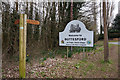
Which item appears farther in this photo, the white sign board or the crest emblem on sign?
the crest emblem on sign

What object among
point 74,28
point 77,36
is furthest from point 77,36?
point 74,28

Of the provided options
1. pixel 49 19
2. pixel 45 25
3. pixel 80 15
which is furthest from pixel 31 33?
pixel 80 15

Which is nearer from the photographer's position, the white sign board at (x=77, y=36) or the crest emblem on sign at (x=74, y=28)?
the white sign board at (x=77, y=36)

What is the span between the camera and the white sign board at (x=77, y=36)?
6.14 meters

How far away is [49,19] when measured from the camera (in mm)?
9602

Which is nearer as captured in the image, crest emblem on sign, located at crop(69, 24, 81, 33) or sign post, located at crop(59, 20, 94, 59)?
sign post, located at crop(59, 20, 94, 59)

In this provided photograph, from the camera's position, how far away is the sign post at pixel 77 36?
6.14m

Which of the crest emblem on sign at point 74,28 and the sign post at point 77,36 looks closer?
the sign post at point 77,36

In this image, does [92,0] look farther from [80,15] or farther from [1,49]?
[1,49]

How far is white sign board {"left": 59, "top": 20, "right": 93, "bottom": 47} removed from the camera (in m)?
6.14

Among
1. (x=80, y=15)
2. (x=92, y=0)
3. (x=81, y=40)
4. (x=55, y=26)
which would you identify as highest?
(x=92, y=0)

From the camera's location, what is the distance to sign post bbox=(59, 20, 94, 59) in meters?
6.14

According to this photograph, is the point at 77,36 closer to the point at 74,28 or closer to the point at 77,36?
the point at 77,36

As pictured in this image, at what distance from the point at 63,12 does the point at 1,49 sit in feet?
22.9
